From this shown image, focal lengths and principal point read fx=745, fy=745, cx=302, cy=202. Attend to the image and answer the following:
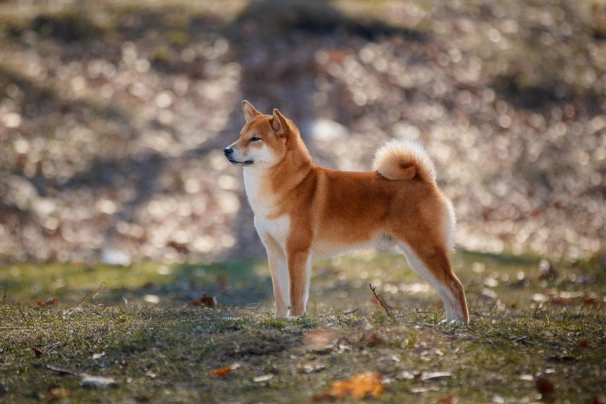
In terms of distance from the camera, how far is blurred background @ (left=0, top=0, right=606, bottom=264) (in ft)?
41.7

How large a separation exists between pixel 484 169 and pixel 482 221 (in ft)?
5.88

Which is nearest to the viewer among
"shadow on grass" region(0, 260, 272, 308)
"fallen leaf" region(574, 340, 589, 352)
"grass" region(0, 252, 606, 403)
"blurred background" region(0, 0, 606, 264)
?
"grass" region(0, 252, 606, 403)

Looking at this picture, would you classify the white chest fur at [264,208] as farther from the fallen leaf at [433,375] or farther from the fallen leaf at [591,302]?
the fallen leaf at [591,302]

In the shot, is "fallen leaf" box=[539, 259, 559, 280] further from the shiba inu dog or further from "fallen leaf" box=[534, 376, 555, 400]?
"fallen leaf" box=[534, 376, 555, 400]

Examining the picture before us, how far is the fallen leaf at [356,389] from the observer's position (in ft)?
13.9

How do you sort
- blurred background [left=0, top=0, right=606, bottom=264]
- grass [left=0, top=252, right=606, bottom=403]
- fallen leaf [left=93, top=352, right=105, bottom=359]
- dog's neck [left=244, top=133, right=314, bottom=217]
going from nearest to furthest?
grass [left=0, top=252, right=606, bottom=403] → fallen leaf [left=93, top=352, right=105, bottom=359] → dog's neck [left=244, top=133, right=314, bottom=217] → blurred background [left=0, top=0, right=606, bottom=264]

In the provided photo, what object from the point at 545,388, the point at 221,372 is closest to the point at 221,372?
the point at 221,372

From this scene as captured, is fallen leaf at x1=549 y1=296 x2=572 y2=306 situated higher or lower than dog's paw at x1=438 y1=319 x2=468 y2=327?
lower

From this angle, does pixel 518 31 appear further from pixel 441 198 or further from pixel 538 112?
pixel 441 198

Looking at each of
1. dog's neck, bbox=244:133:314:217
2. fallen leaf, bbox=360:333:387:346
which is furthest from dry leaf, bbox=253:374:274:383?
dog's neck, bbox=244:133:314:217

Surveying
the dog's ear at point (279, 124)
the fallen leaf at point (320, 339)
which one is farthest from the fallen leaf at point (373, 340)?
the dog's ear at point (279, 124)

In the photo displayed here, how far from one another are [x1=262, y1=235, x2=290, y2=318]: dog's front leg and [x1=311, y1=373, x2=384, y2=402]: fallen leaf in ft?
7.00

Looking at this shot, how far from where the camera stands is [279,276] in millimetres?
6539

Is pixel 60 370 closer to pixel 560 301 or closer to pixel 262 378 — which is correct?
pixel 262 378
